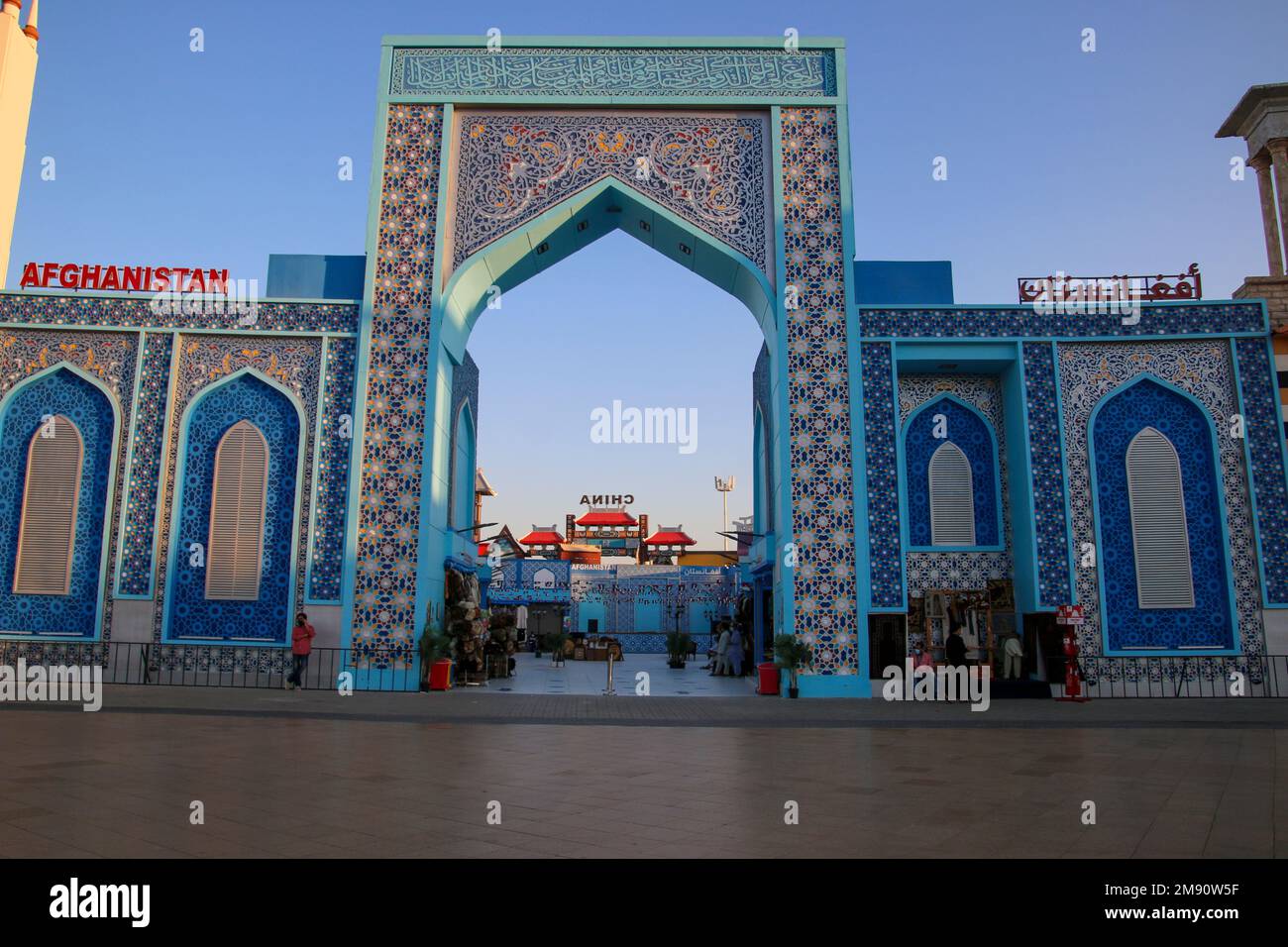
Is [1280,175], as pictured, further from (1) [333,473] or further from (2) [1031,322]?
(1) [333,473]

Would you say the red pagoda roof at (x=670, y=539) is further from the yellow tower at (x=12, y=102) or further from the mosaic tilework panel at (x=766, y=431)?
the yellow tower at (x=12, y=102)

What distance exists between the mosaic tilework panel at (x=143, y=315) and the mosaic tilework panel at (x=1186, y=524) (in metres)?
11.4

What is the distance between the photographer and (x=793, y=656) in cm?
1271

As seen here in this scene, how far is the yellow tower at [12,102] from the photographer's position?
16.0 m

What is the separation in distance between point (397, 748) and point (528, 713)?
323 centimetres

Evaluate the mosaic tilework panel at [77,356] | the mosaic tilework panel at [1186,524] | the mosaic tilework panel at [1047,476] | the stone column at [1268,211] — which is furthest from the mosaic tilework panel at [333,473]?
the stone column at [1268,211]

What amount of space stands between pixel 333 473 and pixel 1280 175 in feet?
53.7

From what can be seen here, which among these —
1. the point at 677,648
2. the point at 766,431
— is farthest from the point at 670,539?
the point at 766,431

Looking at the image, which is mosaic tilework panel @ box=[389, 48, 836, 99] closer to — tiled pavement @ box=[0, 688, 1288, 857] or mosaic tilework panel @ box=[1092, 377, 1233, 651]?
mosaic tilework panel @ box=[1092, 377, 1233, 651]

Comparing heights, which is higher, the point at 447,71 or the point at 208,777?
the point at 447,71

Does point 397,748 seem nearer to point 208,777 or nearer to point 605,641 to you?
point 208,777

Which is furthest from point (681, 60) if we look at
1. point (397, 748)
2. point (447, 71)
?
point (397, 748)

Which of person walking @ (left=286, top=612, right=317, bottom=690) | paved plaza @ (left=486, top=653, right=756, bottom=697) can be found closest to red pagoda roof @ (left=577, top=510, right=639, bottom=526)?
paved plaza @ (left=486, top=653, right=756, bottom=697)
